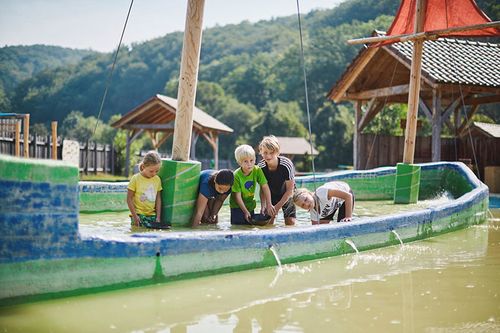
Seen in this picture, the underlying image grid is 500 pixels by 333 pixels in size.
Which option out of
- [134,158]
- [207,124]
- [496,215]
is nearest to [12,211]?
[496,215]

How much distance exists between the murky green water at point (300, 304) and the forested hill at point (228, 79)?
52360mm

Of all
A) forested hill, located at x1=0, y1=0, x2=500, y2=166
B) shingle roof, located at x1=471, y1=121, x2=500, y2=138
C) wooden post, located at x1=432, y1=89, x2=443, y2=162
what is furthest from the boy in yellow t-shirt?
forested hill, located at x1=0, y1=0, x2=500, y2=166

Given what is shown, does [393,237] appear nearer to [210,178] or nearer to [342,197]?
[342,197]

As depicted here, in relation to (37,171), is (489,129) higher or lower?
higher

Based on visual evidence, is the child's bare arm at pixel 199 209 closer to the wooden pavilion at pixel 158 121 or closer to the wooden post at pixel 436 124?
the wooden post at pixel 436 124

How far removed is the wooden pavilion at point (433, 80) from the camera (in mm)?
14383

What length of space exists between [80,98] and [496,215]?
7208 cm

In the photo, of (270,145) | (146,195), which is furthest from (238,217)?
(146,195)

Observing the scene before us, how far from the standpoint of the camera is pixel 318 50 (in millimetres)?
80812

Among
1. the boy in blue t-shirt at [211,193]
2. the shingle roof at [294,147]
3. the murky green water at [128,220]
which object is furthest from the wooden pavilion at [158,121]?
the shingle roof at [294,147]

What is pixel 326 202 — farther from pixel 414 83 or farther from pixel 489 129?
pixel 489 129

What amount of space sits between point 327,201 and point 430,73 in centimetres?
893

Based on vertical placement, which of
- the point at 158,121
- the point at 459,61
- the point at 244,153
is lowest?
the point at 244,153

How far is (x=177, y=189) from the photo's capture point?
19.0ft
